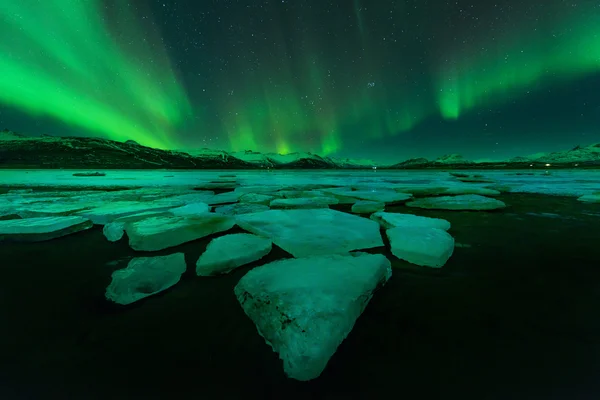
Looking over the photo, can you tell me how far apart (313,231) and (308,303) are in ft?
6.10

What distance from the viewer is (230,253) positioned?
8.54 ft

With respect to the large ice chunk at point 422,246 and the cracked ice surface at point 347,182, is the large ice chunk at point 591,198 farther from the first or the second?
the large ice chunk at point 422,246

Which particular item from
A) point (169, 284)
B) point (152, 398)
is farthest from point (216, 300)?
point (152, 398)

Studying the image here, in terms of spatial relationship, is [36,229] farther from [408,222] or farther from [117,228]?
[408,222]

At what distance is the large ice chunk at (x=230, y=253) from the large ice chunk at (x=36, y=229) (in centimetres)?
267

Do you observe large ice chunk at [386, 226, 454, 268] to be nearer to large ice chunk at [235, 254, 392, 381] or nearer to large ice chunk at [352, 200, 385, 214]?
large ice chunk at [235, 254, 392, 381]

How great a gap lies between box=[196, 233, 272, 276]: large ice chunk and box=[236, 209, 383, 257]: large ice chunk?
0.29 meters

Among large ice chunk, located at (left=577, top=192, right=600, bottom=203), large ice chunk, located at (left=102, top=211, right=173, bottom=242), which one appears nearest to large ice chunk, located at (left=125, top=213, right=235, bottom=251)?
large ice chunk, located at (left=102, top=211, right=173, bottom=242)

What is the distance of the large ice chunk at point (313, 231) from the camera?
284 cm

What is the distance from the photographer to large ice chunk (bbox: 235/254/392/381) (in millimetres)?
1311

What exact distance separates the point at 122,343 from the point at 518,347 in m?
2.55

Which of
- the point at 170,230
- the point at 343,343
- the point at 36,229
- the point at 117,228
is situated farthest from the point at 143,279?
the point at 36,229

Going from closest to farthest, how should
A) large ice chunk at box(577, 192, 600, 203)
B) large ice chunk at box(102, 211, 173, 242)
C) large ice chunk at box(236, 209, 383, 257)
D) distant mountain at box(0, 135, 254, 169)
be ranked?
1. large ice chunk at box(236, 209, 383, 257)
2. large ice chunk at box(102, 211, 173, 242)
3. large ice chunk at box(577, 192, 600, 203)
4. distant mountain at box(0, 135, 254, 169)

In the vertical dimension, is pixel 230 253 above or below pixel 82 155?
below
